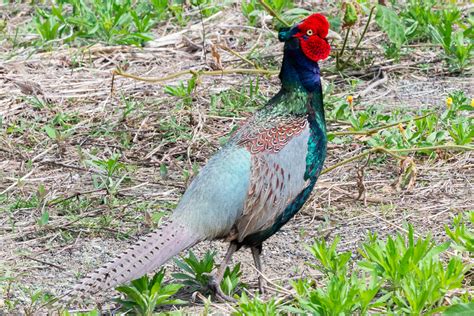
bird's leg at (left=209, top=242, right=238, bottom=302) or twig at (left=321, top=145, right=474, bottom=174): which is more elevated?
twig at (left=321, top=145, right=474, bottom=174)

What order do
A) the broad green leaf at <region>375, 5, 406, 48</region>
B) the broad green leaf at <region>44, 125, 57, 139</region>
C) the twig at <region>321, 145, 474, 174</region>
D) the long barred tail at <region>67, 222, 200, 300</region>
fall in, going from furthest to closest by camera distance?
1. the broad green leaf at <region>375, 5, 406, 48</region>
2. the broad green leaf at <region>44, 125, 57, 139</region>
3. the twig at <region>321, 145, 474, 174</region>
4. the long barred tail at <region>67, 222, 200, 300</region>

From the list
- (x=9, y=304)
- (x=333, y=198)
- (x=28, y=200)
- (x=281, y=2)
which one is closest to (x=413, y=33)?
(x=281, y=2)

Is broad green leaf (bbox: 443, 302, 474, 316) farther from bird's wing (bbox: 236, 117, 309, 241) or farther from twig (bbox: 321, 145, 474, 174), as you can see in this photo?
twig (bbox: 321, 145, 474, 174)

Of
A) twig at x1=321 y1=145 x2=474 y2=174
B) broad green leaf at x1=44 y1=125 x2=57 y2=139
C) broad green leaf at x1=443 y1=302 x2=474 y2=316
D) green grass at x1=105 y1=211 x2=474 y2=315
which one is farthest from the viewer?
broad green leaf at x1=44 y1=125 x2=57 y2=139

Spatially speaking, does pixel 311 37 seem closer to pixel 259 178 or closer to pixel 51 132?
pixel 259 178

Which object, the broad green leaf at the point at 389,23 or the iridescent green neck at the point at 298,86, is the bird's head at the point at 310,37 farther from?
the broad green leaf at the point at 389,23

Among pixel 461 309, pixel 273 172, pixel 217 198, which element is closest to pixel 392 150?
pixel 273 172

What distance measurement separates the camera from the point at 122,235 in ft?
19.6

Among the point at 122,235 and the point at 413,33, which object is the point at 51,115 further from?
the point at 413,33

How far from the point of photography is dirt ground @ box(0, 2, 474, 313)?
5.85m

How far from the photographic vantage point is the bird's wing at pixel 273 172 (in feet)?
17.0

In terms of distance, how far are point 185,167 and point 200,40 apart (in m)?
2.01

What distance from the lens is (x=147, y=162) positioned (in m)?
6.88

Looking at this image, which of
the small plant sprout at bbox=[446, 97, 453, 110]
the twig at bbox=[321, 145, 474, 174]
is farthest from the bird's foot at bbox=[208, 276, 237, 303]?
the small plant sprout at bbox=[446, 97, 453, 110]
